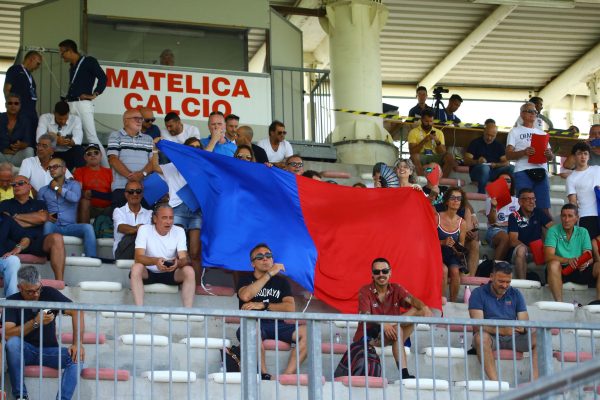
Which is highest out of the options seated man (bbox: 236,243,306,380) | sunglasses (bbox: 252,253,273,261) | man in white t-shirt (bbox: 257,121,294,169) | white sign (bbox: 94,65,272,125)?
white sign (bbox: 94,65,272,125)

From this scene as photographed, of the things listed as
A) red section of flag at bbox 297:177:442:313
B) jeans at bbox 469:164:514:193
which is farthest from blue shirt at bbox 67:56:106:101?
jeans at bbox 469:164:514:193

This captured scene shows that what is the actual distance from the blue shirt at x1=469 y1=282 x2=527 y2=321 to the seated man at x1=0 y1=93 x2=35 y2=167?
538cm

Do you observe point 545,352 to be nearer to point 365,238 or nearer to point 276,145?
point 365,238

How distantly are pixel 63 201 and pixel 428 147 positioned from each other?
5.58 m

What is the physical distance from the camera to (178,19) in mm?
18156

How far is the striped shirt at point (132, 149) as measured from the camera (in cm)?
1341

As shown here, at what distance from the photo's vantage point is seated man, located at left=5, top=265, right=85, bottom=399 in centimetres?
895

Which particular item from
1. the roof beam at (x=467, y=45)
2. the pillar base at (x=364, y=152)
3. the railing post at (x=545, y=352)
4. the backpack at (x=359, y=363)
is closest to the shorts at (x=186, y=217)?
the backpack at (x=359, y=363)

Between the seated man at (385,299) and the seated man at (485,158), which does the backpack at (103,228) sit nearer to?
the seated man at (385,299)

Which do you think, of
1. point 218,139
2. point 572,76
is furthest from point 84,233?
point 572,76

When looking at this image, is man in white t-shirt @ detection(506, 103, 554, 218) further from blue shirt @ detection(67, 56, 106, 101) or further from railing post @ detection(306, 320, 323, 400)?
railing post @ detection(306, 320, 323, 400)

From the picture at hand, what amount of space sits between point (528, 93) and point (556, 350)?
14.5 metres

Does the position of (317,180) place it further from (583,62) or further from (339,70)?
(583,62)

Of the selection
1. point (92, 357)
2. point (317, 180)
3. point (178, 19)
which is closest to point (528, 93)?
point (178, 19)
